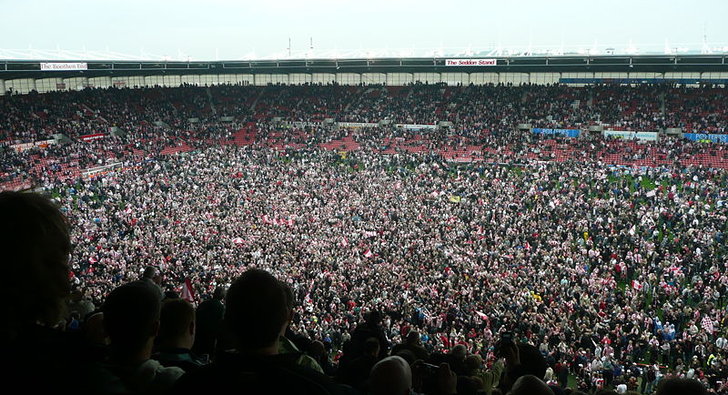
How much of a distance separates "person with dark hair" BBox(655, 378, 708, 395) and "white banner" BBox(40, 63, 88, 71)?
56.6 m

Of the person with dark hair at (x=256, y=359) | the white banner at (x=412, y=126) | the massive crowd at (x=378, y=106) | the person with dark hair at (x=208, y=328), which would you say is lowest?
the person with dark hair at (x=208, y=328)

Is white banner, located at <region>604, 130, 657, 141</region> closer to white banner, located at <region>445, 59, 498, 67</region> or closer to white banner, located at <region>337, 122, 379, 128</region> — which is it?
white banner, located at <region>445, 59, 498, 67</region>

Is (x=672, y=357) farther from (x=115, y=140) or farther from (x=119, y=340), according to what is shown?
(x=115, y=140)

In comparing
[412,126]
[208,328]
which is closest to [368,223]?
[208,328]

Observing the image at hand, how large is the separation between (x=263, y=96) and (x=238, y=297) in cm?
6224

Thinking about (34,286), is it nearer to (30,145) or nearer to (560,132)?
(560,132)

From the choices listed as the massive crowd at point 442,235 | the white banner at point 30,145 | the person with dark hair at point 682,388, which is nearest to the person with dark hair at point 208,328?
the massive crowd at point 442,235

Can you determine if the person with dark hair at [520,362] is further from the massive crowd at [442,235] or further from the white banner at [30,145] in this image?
the white banner at [30,145]

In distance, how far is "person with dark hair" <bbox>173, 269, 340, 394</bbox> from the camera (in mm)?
1938

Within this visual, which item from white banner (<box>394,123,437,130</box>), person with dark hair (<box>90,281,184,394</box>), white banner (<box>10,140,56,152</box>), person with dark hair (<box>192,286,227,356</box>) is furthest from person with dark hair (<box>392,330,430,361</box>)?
white banner (<box>394,123,437,130</box>)

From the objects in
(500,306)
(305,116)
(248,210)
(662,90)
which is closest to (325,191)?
(248,210)

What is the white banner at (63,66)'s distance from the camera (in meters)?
50.1

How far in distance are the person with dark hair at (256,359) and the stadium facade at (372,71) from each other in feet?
175

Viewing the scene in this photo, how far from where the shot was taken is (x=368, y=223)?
2878cm
